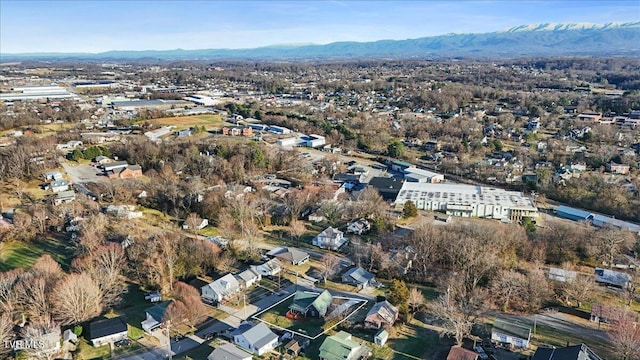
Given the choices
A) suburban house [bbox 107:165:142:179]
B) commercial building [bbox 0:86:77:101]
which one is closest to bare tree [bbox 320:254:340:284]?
suburban house [bbox 107:165:142:179]

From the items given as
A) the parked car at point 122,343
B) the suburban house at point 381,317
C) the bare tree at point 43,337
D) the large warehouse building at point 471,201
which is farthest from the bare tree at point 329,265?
the bare tree at point 43,337

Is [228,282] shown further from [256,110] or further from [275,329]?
[256,110]

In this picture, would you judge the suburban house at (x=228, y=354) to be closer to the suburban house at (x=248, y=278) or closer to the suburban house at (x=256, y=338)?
the suburban house at (x=256, y=338)

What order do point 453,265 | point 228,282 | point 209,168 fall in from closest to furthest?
point 228,282
point 453,265
point 209,168

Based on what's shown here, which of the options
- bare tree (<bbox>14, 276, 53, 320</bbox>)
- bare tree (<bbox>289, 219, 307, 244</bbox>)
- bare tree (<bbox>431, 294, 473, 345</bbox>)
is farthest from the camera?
bare tree (<bbox>289, 219, 307, 244</bbox>)

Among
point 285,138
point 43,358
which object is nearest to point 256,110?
point 285,138

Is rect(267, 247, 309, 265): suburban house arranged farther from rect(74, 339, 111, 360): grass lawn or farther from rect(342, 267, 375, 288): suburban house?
rect(74, 339, 111, 360): grass lawn
